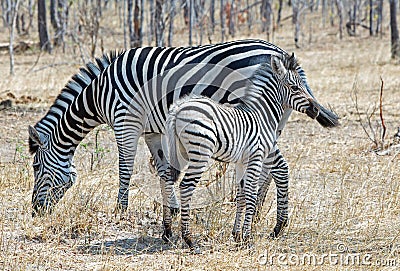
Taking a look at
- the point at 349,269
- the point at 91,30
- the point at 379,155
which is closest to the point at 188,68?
the point at 349,269

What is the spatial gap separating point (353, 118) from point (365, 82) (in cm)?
382

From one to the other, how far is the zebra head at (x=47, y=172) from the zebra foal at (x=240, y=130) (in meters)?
1.42

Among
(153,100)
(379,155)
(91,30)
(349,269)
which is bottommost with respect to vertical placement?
→ (349,269)

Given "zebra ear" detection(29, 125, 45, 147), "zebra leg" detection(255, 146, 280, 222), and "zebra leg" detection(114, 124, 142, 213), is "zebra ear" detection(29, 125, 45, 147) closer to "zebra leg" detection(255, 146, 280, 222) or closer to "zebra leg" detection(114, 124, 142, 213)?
"zebra leg" detection(114, 124, 142, 213)

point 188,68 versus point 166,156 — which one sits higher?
point 188,68

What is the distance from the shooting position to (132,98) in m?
6.44

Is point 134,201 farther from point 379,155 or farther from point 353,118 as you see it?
point 353,118

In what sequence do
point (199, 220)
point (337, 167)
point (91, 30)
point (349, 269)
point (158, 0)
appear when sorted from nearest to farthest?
1. point (349, 269)
2. point (199, 220)
3. point (337, 167)
4. point (158, 0)
5. point (91, 30)

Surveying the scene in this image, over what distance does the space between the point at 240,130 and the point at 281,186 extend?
3.45ft

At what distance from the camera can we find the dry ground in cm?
513

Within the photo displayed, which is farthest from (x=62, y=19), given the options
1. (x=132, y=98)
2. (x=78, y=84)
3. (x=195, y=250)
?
(x=195, y=250)

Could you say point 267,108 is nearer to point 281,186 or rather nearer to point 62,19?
point 281,186

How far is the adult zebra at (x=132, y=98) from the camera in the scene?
609 centimetres

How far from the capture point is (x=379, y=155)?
29.7ft
